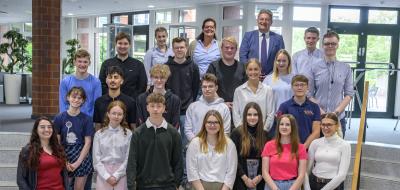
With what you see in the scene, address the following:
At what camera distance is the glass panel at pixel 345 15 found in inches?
470

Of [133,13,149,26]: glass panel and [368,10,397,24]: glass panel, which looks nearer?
[368,10,397,24]: glass panel

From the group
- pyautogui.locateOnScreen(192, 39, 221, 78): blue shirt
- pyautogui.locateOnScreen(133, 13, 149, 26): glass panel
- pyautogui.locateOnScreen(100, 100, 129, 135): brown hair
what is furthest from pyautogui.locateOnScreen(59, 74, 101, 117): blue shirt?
pyautogui.locateOnScreen(133, 13, 149, 26): glass panel

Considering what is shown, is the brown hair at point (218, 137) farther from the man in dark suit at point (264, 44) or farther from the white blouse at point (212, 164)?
the man in dark suit at point (264, 44)

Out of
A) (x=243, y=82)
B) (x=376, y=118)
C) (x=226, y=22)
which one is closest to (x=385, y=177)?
(x=243, y=82)

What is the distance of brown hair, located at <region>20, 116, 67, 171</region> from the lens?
3511mm

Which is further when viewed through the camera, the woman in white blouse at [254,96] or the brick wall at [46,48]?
the brick wall at [46,48]

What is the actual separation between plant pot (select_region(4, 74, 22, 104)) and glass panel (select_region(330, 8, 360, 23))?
28.2ft

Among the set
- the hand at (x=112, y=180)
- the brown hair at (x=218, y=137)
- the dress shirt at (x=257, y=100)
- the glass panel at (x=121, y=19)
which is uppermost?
the glass panel at (x=121, y=19)

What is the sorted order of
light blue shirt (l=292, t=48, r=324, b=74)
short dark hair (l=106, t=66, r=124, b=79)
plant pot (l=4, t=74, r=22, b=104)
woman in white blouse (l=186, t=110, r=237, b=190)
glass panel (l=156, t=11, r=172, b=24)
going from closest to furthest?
woman in white blouse (l=186, t=110, r=237, b=190), short dark hair (l=106, t=66, r=124, b=79), light blue shirt (l=292, t=48, r=324, b=74), plant pot (l=4, t=74, r=22, b=104), glass panel (l=156, t=11, r=172, b=24)

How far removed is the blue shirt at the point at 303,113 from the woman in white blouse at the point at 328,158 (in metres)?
0.12

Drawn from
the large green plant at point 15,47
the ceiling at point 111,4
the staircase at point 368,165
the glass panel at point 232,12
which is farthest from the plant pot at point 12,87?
the staircase at point 368,165

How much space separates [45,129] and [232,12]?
952 cm

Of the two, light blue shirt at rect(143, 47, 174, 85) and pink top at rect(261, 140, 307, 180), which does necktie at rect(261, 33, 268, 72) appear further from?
pink top at rect(261, 140, 307, 180)

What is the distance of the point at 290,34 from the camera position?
39.2 feet
